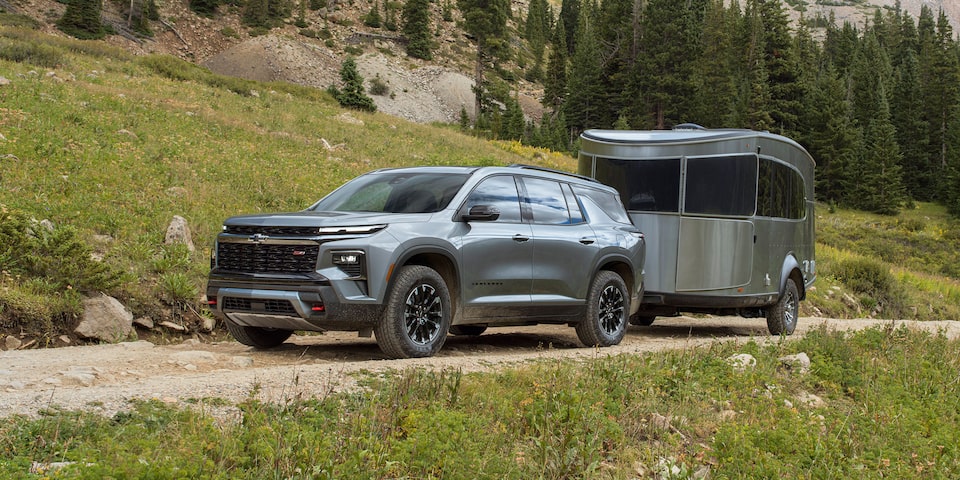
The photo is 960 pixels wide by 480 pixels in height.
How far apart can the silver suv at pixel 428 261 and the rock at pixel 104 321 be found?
6.47 ft

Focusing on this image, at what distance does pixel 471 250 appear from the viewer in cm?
824

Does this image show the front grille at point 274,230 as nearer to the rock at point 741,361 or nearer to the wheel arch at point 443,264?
the wheel arch at point 443,264

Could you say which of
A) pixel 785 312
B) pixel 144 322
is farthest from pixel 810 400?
pixel 144 322

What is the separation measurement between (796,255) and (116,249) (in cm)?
1018

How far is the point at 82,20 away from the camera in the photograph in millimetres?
65875

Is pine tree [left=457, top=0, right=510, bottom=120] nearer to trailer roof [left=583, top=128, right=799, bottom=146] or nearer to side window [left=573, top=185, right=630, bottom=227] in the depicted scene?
trailer roof [left=583, top=128, right=799, bottom=146]

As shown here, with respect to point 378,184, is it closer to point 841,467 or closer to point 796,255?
point 841,467

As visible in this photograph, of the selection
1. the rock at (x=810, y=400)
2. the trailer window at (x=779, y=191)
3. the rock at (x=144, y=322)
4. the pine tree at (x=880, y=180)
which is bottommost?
the pine tree at (x=880, y=180)

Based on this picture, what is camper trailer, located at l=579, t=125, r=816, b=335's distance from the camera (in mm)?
11719

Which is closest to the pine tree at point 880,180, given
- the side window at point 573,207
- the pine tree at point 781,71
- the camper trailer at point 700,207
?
the pine tree at point 781,71

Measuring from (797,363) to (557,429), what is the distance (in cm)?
426

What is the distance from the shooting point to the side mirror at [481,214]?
26.3 feet

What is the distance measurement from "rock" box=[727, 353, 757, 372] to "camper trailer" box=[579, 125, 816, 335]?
280 centimetres

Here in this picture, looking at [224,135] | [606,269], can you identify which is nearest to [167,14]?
[224,135]
